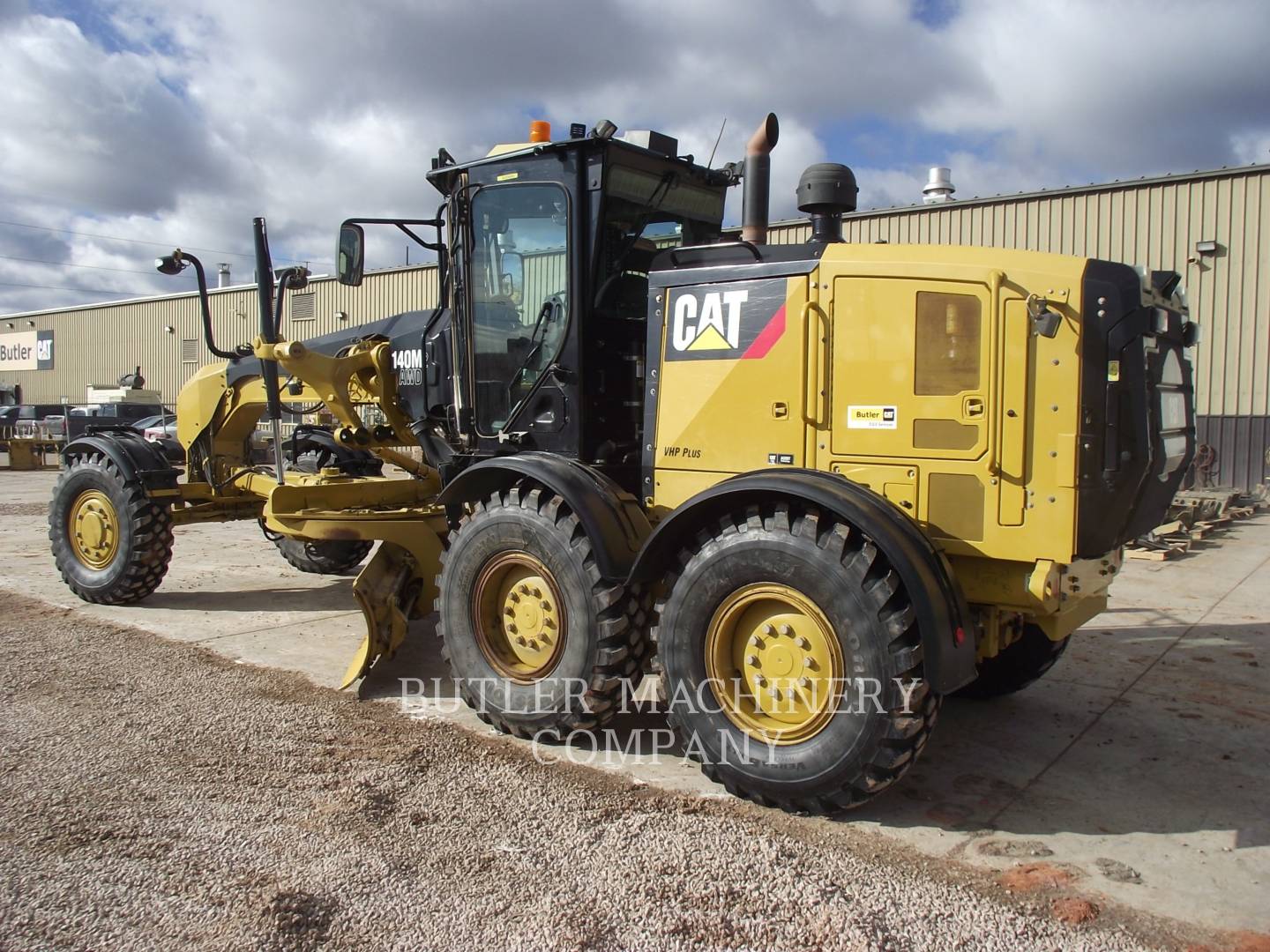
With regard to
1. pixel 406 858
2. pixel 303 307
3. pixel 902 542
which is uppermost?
pixel 303 307

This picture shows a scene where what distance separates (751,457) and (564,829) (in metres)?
1.75

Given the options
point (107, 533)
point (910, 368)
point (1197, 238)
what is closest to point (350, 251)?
point (910, 368)

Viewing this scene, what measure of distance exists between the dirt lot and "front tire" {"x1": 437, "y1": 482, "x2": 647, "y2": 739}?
254 mm

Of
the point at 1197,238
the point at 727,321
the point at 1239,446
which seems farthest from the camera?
the point at 1239,446

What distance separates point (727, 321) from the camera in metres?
4.33

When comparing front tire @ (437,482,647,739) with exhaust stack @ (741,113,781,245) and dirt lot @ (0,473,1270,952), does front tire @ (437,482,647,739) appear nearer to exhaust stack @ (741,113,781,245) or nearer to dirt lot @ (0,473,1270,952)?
dirt lot @ (0,473,1270,952)

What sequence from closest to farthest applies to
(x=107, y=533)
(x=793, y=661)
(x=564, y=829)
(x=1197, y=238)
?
(x=564, y=829), (x=793, y=661), (x=107, y=533), (x=1197, y=238)

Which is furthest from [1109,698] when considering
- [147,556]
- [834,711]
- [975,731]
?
[147,556]

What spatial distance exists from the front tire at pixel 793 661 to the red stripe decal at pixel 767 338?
2.33 ft

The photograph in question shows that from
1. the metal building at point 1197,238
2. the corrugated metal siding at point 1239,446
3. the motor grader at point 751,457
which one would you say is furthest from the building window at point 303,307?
the motor grader at point 751,457

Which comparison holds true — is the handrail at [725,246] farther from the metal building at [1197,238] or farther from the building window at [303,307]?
the building window at [303,307]

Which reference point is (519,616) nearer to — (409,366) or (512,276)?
(512,276)

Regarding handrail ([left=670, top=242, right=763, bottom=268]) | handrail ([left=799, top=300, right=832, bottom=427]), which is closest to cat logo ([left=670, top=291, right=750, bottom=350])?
handrail ([left=670, top=242, right=763, bottom=268])

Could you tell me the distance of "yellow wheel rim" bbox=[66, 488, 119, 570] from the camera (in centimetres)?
768
